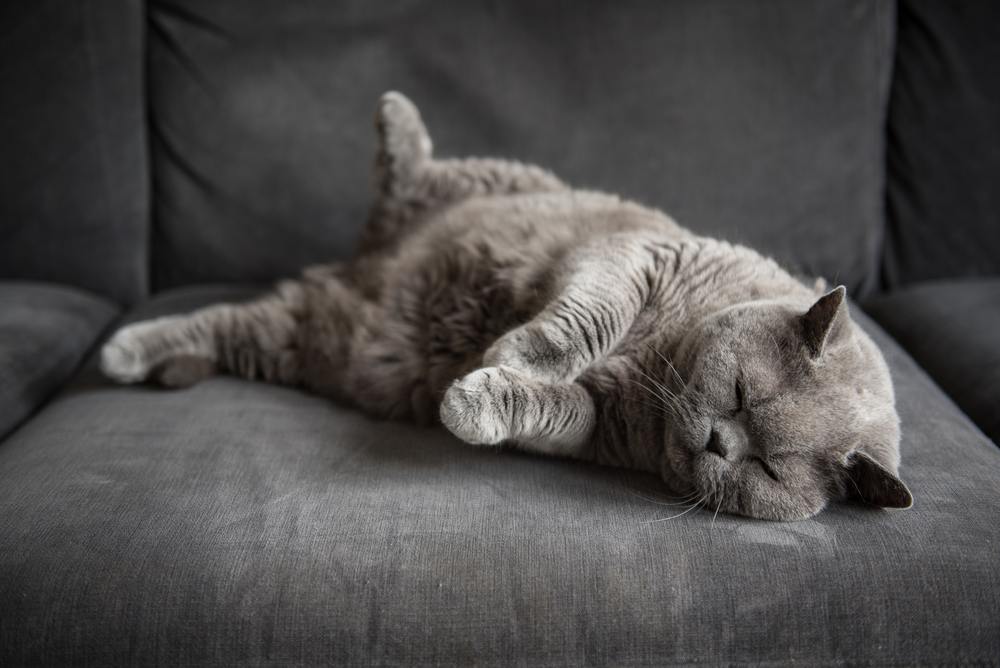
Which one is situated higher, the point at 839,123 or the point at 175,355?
the point at 839,123

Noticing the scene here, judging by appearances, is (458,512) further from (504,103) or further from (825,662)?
(504,103)

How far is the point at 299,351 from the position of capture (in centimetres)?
183

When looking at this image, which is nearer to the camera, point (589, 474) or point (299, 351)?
point (589, 474)

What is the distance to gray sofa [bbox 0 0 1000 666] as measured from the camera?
1.21 meters

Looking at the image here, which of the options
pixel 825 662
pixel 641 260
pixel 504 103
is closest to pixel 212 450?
pixel 641 260

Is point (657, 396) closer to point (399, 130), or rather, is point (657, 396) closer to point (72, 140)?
point (399, 130)

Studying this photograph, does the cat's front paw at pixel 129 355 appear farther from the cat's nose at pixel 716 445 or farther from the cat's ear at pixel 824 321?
the cat's ear at pixel 824 321

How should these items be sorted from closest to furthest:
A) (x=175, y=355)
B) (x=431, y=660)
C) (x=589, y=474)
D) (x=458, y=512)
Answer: (x=431, y=660), (x=458, y=512), (x=589, y=474), (x=175, y=355)

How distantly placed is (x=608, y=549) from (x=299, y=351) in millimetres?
946

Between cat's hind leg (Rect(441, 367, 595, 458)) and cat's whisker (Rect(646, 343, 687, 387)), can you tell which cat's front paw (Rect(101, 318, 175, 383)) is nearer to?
cat's hind leg (Rect(441, 367, 595, 458))

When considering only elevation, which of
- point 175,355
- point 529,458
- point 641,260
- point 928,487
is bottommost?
point 175,355

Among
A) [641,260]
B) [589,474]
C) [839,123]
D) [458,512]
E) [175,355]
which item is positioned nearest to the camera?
[458,512]

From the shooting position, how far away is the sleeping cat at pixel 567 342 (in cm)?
129

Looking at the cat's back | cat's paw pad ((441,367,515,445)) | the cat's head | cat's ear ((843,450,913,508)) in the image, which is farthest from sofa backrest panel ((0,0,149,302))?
cat's ear ((843,450,913,508))
